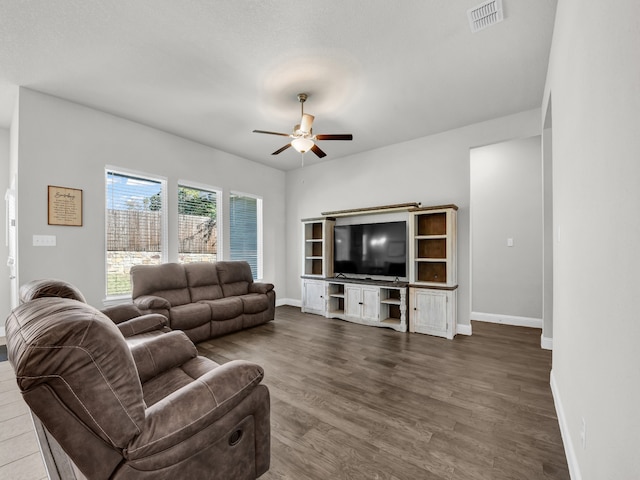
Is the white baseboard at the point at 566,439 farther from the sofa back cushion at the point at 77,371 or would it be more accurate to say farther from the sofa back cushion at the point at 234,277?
the sofa back cushion at the point at 234,277

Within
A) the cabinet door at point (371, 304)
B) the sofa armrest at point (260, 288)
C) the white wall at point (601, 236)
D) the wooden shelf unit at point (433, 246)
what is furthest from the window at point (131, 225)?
the white wall at point (601, 236)

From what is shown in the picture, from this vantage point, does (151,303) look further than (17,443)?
Yes

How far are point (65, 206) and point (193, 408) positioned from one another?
367 cm

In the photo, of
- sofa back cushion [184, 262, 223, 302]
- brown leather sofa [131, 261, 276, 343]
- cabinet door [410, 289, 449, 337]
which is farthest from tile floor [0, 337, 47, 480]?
cabinet door [410, 289, 449, 337]

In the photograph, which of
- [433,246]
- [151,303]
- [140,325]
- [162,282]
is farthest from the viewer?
[433,246]

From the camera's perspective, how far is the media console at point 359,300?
4.51 meters

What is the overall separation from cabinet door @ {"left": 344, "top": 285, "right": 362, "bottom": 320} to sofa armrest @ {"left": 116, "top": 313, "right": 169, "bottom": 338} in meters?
2.98

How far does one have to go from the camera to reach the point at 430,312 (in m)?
4.16

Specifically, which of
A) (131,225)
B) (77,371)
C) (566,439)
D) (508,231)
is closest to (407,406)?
(566,439)

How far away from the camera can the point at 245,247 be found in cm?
588

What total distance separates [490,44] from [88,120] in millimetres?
4606

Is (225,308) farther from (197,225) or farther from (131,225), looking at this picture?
(131,225)

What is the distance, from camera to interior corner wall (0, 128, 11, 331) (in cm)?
411

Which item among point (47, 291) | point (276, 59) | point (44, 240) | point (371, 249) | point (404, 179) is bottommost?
point (47, 291)
